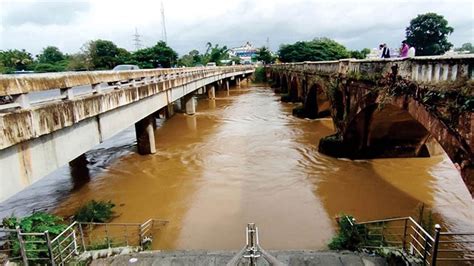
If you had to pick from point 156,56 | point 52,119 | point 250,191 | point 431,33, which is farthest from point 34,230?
point 431,33

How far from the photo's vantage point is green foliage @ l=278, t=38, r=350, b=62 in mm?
65562

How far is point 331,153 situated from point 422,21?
52332mm

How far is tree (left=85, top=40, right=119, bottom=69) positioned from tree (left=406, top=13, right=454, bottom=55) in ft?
171

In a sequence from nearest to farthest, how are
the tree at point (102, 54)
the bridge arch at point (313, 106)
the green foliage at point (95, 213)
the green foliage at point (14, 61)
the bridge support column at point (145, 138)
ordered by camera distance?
the green foliage at point (95, 213) < the bridge support column at point (145, 138) < the bridge arch at point (313, 106) < the green foliage at point (14, 61) < the tree at point (102, 54)

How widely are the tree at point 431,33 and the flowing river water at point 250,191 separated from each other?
4903 centimetres

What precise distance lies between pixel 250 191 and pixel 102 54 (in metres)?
56.3

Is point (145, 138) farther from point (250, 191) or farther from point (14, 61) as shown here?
point (14, 61)

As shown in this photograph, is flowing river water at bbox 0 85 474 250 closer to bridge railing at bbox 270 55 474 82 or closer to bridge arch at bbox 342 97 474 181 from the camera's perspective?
bridge arch at bbox 342 97 474 181

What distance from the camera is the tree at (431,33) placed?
53.2m

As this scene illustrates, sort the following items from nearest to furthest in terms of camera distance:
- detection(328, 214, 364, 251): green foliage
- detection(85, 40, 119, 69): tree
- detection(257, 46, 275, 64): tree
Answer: detection(328, 214, 364, 251): green foliage, detection(85, 40, 119, 69): tree, detection(257, 46, 275, 64): tree

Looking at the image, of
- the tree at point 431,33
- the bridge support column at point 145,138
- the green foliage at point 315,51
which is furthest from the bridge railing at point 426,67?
the green foliage at point 315,51

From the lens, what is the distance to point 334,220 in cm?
869

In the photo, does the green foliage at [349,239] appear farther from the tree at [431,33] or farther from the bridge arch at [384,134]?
the tree at [431,33]

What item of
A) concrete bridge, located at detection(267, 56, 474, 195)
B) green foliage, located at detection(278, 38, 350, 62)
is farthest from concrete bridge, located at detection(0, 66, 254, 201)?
green foliage, located at detection(278, 38, 350, 62)
